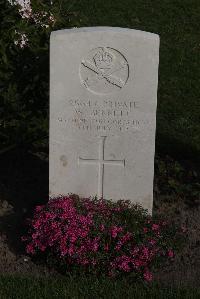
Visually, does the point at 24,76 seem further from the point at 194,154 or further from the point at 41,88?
the point at 194,154

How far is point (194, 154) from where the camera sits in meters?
7.41

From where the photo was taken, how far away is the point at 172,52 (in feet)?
35.1

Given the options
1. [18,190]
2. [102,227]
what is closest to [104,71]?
[102,227]

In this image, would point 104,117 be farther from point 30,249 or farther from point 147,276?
point 147,276

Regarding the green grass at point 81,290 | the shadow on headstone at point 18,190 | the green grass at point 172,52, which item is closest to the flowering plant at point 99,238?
the green grass at point 81,290

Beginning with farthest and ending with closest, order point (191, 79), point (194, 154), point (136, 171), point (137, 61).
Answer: point (191, 79), point (194, 154), point (136, 171), point (137, 61)

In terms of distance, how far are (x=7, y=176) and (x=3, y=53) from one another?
4.14ft

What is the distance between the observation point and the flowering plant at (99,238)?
5246 mm

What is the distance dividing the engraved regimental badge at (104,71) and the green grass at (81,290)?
150 centimetres

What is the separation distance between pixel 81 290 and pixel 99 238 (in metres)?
0.44

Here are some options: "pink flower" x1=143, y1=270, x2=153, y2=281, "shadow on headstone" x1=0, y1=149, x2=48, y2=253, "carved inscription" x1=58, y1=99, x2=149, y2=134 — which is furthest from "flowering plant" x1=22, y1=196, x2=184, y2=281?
"carved inscription" x1=58, y1=99, x2=149, y2=134

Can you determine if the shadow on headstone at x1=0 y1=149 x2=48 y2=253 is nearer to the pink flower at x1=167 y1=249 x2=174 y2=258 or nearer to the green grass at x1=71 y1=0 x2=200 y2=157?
the pink flower at x1=167 y1=249 x2=174 y2=258

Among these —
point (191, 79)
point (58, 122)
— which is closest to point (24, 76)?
point (58, 122)

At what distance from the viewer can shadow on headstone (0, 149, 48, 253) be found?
19.7 ft
